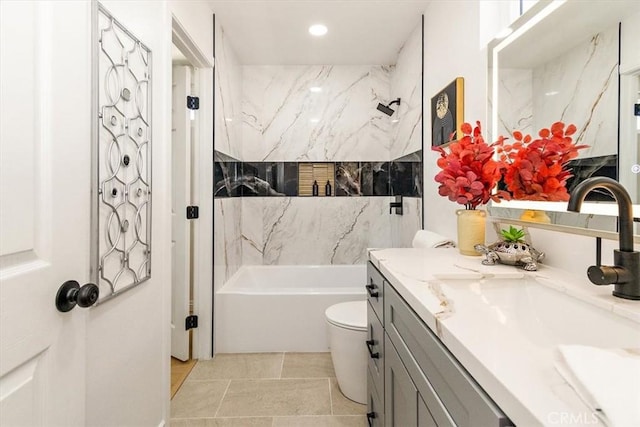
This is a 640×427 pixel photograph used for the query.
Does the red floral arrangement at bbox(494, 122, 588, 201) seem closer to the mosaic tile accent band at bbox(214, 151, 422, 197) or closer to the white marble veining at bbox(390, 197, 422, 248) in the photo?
the white marble veining at bbox(390, 197, 422, 248)

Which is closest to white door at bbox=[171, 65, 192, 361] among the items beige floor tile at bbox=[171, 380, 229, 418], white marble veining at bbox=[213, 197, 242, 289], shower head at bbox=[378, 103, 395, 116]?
white marble veining at bbox=[213, 197, 242, 289]

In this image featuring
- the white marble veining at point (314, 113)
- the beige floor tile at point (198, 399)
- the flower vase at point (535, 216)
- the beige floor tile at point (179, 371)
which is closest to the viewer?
the flower vase at point (535, 216)

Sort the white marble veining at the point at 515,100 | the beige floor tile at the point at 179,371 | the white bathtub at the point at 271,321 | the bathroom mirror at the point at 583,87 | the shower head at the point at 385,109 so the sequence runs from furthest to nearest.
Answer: the shower head at the point at 385,109
the white bathtub at the point at 271,321
the beige floor tile at the point at 179,371
the white marble veining at the point at 515,100
the bathroom mirror at the point at 583,87

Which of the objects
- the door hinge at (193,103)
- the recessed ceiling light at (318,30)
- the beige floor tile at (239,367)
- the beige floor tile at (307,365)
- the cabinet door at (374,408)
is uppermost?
the recessed ceiling light at (318,30)

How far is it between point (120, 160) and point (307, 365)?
74.2 inches

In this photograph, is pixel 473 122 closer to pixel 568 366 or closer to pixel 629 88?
pixel 629 88

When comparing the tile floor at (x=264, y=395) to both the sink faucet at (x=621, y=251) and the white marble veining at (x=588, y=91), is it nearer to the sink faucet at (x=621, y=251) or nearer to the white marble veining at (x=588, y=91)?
the sink faucet at (x=621, y=251)

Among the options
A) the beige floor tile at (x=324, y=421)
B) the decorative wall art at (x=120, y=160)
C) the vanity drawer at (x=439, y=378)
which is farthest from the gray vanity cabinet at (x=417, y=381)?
the decorative wall art at (x=120, y=160)

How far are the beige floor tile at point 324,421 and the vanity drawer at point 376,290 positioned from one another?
747 mm

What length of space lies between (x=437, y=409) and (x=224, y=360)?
211 cm

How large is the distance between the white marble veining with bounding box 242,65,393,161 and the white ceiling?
0.46 feet

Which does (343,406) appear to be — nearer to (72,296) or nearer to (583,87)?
(72,296)

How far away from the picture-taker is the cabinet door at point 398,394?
0.90 m

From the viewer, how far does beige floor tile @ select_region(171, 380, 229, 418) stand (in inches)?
71.7
